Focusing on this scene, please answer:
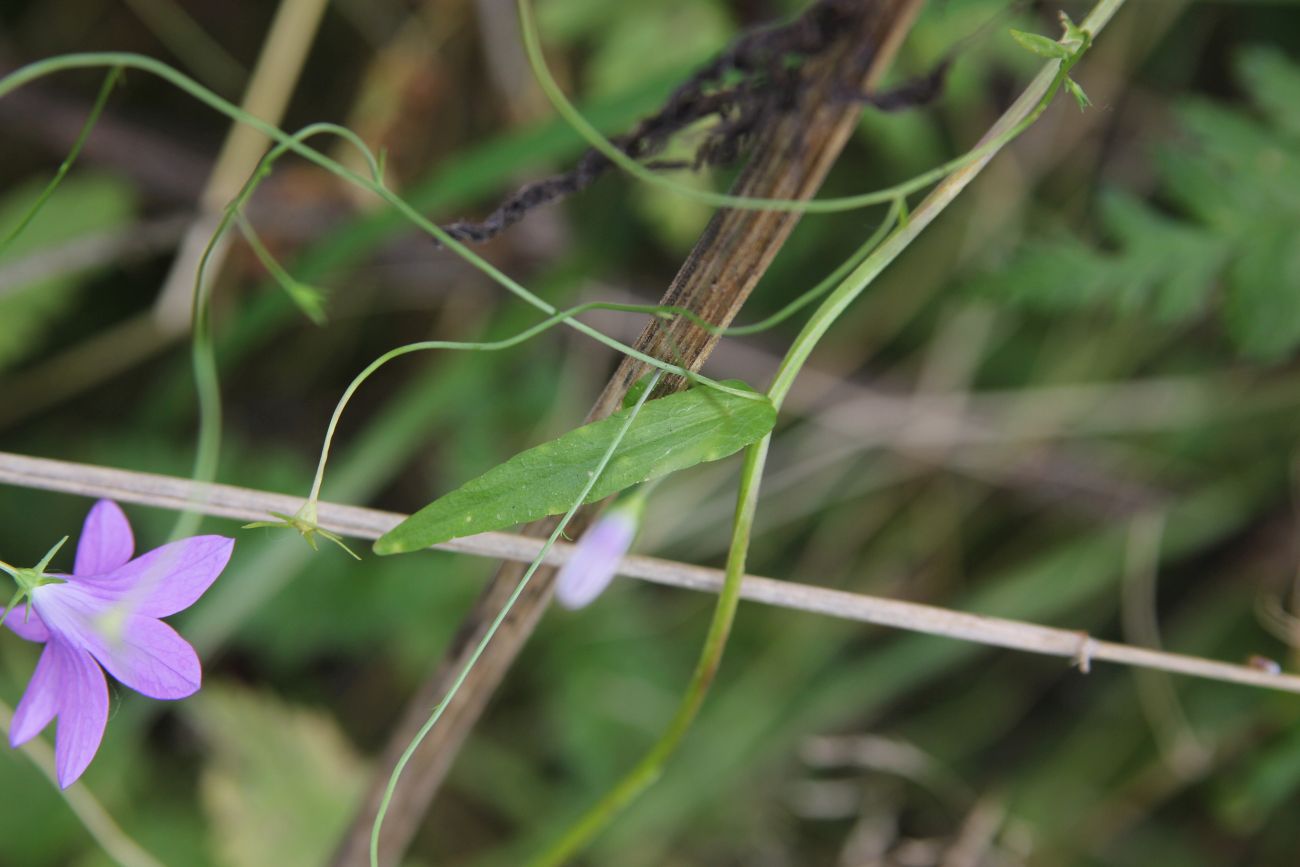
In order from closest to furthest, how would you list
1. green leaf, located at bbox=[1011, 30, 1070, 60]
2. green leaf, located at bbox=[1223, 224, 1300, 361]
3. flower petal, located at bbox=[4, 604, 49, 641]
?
green leaf, located at bbox=[1011, 30, 1070, 60], flower petal, located at bbox=[4, 604, 49, 641], green leaf, located at bbox=[1223, 224, 1300, 361]

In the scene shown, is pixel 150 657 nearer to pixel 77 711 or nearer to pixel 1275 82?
pixel 77 711

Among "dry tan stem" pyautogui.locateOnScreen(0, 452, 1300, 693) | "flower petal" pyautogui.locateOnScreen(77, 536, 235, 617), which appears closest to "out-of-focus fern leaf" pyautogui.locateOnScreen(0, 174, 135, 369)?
"dry tan stem" pyautogui.locateOnScreen(0, 452, 1300, 693)

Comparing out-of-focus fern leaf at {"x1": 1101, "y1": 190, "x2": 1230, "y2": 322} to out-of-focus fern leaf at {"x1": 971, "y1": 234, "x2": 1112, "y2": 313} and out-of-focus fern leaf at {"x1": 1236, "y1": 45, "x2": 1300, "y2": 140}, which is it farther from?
out-of-focus fern leaf at {"x1": 1236, "y1": 45, "x2": 1300, "y2": 140}

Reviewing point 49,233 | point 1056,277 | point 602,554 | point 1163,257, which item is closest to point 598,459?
point 602,554

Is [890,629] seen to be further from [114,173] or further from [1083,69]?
[114,173]

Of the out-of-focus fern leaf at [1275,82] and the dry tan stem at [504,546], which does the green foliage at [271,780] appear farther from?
the out-of-focus fern leaf at [1275,82]

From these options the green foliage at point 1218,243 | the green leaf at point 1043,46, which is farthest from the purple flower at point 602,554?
the green foliage at point 1218,243
